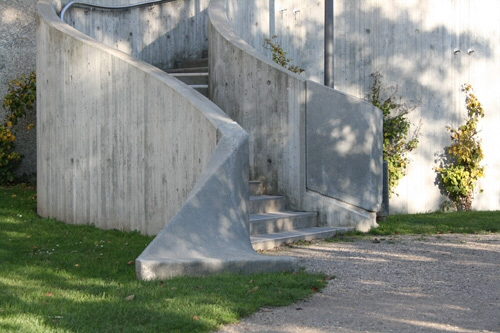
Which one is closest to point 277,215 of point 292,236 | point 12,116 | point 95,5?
point 292,236

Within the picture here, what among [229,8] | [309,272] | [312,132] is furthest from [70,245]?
[229,8]

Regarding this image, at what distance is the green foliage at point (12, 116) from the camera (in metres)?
11.7

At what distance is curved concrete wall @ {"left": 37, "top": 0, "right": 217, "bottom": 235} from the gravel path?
5.13ft

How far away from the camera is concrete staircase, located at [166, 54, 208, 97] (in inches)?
397

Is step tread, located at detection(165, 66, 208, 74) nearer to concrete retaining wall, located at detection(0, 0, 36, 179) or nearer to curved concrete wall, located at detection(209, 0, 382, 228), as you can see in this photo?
curved concrete wall, located at detection(209, 0, 382, 228)

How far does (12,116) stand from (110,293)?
7.54 metres

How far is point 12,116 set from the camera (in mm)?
11820

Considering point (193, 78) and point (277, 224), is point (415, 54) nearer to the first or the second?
point (193, 78)

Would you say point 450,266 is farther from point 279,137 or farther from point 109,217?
point 109,217

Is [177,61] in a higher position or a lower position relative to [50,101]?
higher

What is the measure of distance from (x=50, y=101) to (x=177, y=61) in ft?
9.97

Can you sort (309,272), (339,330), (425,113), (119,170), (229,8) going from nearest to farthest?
(339,330)
(309,272)
(119,170)
(229,8)
(425,113)

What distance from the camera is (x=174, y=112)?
7.70 meters

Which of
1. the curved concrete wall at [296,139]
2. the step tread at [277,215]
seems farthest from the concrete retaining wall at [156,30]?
the step tread at [277,215]
